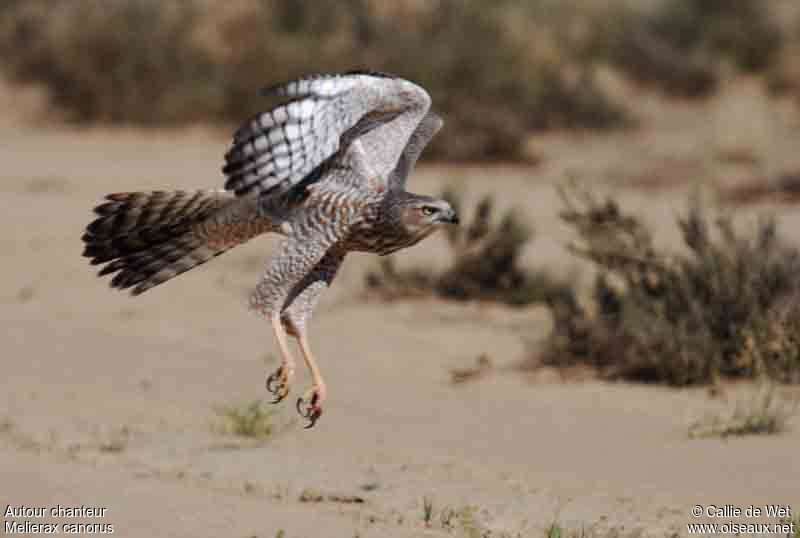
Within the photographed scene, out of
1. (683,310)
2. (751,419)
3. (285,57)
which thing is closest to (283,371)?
(751,419)

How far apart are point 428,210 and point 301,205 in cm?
58

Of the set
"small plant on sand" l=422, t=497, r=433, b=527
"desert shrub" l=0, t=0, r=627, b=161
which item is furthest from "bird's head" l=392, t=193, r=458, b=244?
"desert shrub" l=0, t=0, r=627, b=161

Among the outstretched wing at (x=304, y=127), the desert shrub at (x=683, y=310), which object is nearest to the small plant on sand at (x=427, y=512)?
the outstretched wing at (x=304, y=127)

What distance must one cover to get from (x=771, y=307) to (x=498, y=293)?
2.80 metres

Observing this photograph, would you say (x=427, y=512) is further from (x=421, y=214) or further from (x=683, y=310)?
(x=683, y=310)

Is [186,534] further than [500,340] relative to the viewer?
No

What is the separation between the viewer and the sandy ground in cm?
645

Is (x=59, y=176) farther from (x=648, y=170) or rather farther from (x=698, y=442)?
(x=698, y=442)

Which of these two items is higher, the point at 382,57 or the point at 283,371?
the point at 283,371

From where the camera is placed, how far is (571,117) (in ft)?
63.7

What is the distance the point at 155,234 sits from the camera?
22.5ft

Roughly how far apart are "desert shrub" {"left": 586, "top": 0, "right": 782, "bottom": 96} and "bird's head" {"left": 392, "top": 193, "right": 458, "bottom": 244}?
15.9m

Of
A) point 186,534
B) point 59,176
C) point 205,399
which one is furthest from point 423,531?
point 59,176

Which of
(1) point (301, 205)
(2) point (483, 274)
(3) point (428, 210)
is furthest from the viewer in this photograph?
(2) point (483, 274)
